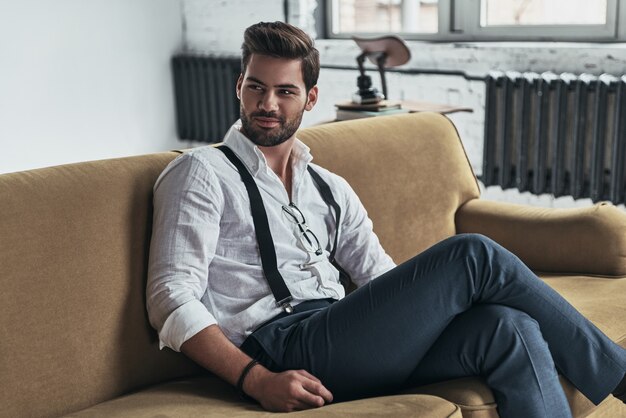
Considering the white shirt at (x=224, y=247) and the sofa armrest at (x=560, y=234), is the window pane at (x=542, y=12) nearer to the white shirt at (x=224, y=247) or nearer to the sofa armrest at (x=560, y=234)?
the sofa armrest at (x=560, y=234)

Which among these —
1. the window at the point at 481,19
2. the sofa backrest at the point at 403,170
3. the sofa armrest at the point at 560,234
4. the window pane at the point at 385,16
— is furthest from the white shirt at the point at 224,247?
the window pane at the point at 385,16

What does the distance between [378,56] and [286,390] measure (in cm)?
227

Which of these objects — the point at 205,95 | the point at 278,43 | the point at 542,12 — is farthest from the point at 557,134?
the point at 205,95

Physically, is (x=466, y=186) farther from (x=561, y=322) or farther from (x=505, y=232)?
(x=561, y=322)

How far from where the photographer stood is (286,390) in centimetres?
152

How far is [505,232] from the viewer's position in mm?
2512

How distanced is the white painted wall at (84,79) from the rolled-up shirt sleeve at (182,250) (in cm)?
352

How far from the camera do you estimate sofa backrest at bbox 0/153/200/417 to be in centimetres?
153

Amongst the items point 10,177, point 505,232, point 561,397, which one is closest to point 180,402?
point 10,177

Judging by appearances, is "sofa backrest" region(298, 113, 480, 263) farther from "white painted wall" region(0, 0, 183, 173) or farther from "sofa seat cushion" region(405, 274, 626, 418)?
"white painted wall" region(0, 0, 183, 173)

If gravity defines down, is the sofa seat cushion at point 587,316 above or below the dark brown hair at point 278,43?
below

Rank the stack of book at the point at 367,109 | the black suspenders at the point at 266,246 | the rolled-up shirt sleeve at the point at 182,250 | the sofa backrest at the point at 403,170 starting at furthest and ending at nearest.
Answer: the stack of book at the point at 367,109 → the sofa backrest at the point at 403,170 → the black suspenders at the point at 266,246 → the rolled-up shirt sleeve at the point at 182,250

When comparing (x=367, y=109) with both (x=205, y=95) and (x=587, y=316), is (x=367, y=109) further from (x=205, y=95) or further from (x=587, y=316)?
(x=205, y=95)

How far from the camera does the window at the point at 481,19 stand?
3.94 metres
